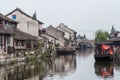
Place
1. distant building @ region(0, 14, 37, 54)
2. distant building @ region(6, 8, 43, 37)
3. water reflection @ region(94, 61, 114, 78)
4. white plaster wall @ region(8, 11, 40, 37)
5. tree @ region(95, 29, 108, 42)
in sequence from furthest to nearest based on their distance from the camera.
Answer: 1. tree @ region(95, 29, 108, 42)
2. white plaster wall @ region(8, 11, 40, 37)
3. distant building @ region(6, 8, 43, 37)
4. distant building @ region(0, 14, 37, 54)
5. water reflection @ region(94, 61, 114, 78)

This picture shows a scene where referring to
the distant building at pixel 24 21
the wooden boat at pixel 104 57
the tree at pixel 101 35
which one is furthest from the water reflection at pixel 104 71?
the tree at pixel 101 35

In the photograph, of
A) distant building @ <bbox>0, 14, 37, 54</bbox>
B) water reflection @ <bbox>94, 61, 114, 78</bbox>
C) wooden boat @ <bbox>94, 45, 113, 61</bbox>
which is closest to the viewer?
water reflection @ <bbox>94, 61, 114, 78</bbox>

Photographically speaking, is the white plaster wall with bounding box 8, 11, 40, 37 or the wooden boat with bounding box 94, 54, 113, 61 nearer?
the wooden boat with bounding box 94, 54, 113, 61

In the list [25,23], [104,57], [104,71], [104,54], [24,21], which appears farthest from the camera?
[25,23]

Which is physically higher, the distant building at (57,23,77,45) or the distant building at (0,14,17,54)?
the distant building at (57,23,77,45)

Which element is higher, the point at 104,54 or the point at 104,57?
the point at 104,54

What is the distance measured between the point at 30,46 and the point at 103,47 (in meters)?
13.3

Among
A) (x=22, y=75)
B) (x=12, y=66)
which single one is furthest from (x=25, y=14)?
(x=22, y=75)

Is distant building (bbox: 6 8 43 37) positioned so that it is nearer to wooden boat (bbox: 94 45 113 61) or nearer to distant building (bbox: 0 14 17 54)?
wooden boat (bbox: 94 45 113 61)

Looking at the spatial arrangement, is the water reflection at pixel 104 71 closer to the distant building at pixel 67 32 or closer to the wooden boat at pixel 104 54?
the wooden boat at pixel 104 54

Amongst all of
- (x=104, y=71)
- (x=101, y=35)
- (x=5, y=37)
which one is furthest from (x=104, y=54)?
(x=101, y=35)

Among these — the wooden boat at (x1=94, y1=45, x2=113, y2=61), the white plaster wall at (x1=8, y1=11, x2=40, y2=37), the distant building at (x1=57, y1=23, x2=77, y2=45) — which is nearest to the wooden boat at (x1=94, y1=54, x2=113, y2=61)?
the wooden boat at (x1=94, y1=45, x2=113, y2=61)

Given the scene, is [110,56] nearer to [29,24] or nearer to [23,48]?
[23,48]

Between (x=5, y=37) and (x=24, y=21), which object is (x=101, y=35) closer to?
(x=24, y=21)
